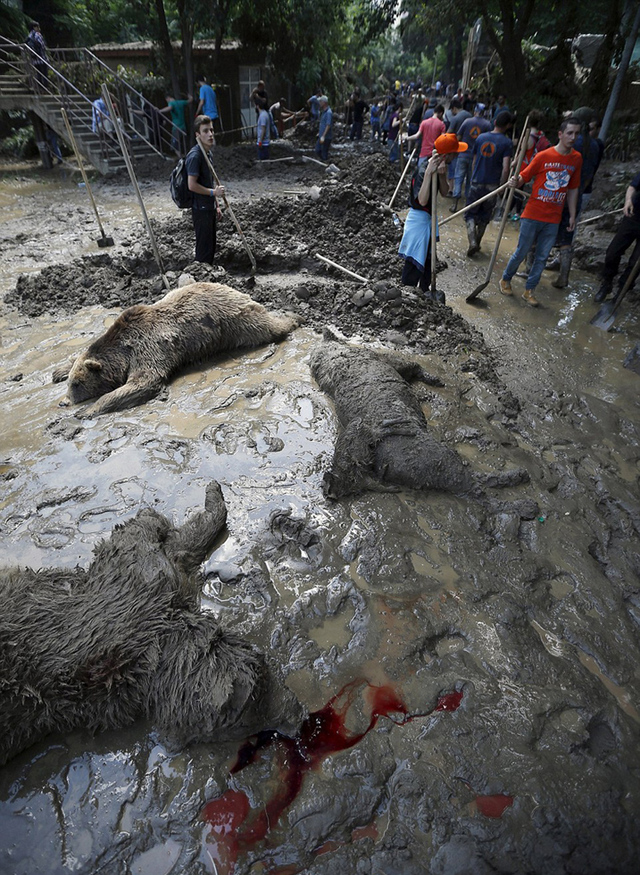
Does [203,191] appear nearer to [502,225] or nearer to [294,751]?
[502,225]

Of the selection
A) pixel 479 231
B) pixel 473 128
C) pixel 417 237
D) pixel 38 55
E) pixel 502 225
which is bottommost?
pixel 479 231

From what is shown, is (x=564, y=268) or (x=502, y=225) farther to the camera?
(x=564, y=268)

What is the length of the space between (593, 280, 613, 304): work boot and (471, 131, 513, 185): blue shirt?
9.70 feet

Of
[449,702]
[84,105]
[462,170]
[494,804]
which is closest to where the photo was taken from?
[494,804]

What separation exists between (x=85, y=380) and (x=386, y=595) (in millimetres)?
3931

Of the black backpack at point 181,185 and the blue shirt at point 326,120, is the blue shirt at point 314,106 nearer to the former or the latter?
the blue shirt at point 326,120

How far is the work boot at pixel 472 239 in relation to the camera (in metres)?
8.78

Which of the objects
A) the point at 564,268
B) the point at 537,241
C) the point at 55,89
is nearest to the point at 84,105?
the point at 55,89

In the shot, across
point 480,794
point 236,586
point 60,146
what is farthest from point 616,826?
point 60,146

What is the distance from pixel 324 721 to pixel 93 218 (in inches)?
493

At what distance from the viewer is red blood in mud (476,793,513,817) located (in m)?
2.05

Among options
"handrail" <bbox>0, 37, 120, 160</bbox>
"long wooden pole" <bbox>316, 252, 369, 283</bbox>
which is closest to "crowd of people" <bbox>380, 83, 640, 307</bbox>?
"long wooden pole" <bbox>316, 252, 369, 283</bbox>

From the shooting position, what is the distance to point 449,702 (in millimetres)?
2436

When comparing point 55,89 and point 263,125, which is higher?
point 55,89
